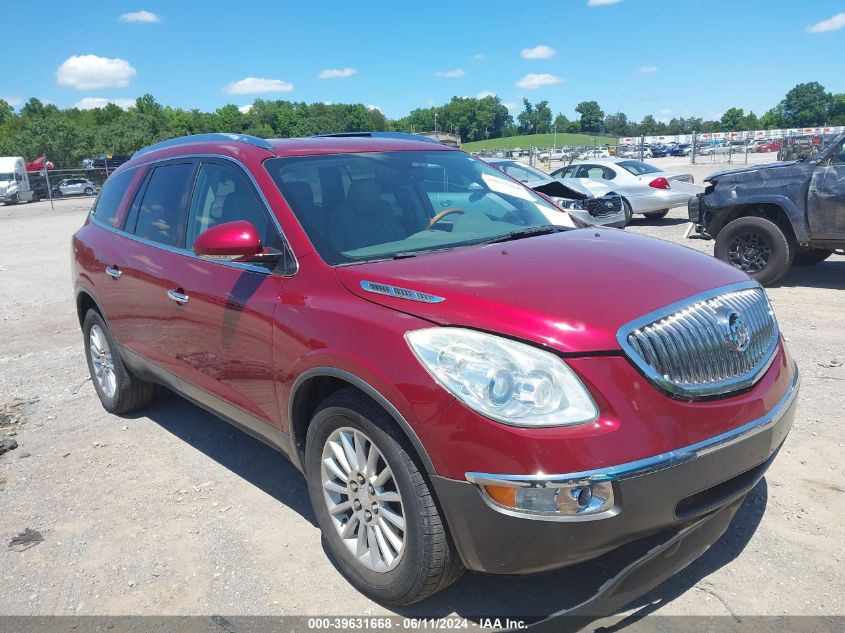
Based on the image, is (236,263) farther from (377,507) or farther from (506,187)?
(506,187)

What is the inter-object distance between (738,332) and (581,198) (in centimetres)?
523

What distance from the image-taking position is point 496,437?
218cm

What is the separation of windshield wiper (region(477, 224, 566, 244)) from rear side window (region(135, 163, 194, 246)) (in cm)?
185

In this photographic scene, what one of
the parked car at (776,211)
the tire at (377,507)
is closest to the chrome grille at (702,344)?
the tire at (377,507)

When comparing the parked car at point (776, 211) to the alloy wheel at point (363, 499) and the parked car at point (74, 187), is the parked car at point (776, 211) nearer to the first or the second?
the alloy wheel at point (363, 499)

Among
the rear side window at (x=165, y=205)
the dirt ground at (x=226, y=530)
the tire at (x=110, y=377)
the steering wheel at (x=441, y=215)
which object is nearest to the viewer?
the dirt ground at (x=226, y=530)

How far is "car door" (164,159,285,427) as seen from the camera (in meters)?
3.16

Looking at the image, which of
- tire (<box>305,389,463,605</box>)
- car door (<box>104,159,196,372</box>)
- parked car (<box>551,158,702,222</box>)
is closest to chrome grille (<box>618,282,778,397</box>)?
tire (<box>305,389,463,605</box>)

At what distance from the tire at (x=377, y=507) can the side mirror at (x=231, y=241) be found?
0.78m

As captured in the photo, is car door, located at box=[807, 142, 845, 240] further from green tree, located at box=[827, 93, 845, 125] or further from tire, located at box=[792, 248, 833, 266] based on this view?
green tree, located at box=[827, 93, 845, 125]

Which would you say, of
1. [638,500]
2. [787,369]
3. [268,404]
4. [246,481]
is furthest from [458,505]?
[246,481]

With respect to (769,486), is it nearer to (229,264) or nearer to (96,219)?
(229,264)

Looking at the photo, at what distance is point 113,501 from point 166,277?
131 cm

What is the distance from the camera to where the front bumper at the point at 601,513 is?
2160 mm
